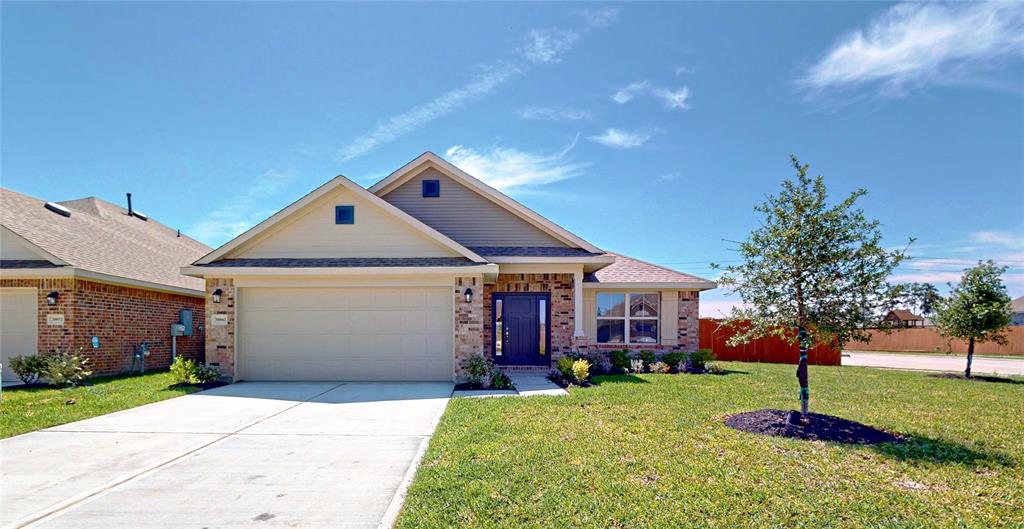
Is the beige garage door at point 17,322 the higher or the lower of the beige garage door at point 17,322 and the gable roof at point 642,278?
the lower

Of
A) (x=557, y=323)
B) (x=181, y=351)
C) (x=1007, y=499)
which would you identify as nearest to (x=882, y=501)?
(x=1007, y=499)

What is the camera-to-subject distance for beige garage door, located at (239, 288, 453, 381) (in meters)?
11.0

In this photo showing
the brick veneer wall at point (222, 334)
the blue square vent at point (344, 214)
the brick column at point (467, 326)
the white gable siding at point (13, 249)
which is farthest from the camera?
the blue square vent at point (344, 214)

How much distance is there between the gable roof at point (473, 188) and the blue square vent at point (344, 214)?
6.46ft

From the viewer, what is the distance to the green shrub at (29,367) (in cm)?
1047

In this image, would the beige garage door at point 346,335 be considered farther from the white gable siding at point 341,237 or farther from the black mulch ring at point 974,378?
the black mulch ring at point 974,378

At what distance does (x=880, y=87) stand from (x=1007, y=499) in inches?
428

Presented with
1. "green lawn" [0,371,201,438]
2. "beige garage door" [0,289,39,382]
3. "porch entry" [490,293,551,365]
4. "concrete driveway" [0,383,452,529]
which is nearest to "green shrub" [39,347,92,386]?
"green lawn" [0,371,201,438]

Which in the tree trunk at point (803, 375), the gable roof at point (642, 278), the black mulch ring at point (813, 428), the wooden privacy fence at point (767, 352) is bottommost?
the wooden privacy fence at point (767, 352)

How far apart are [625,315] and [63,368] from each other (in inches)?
547

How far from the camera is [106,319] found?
11.8 meters

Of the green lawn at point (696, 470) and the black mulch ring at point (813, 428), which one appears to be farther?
the black mulch ring at point (813, 428)

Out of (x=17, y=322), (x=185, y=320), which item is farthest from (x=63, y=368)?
(x=185, y=320)

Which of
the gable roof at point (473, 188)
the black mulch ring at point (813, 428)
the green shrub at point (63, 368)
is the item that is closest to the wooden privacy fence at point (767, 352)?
the gable roof at point (473, 188)
